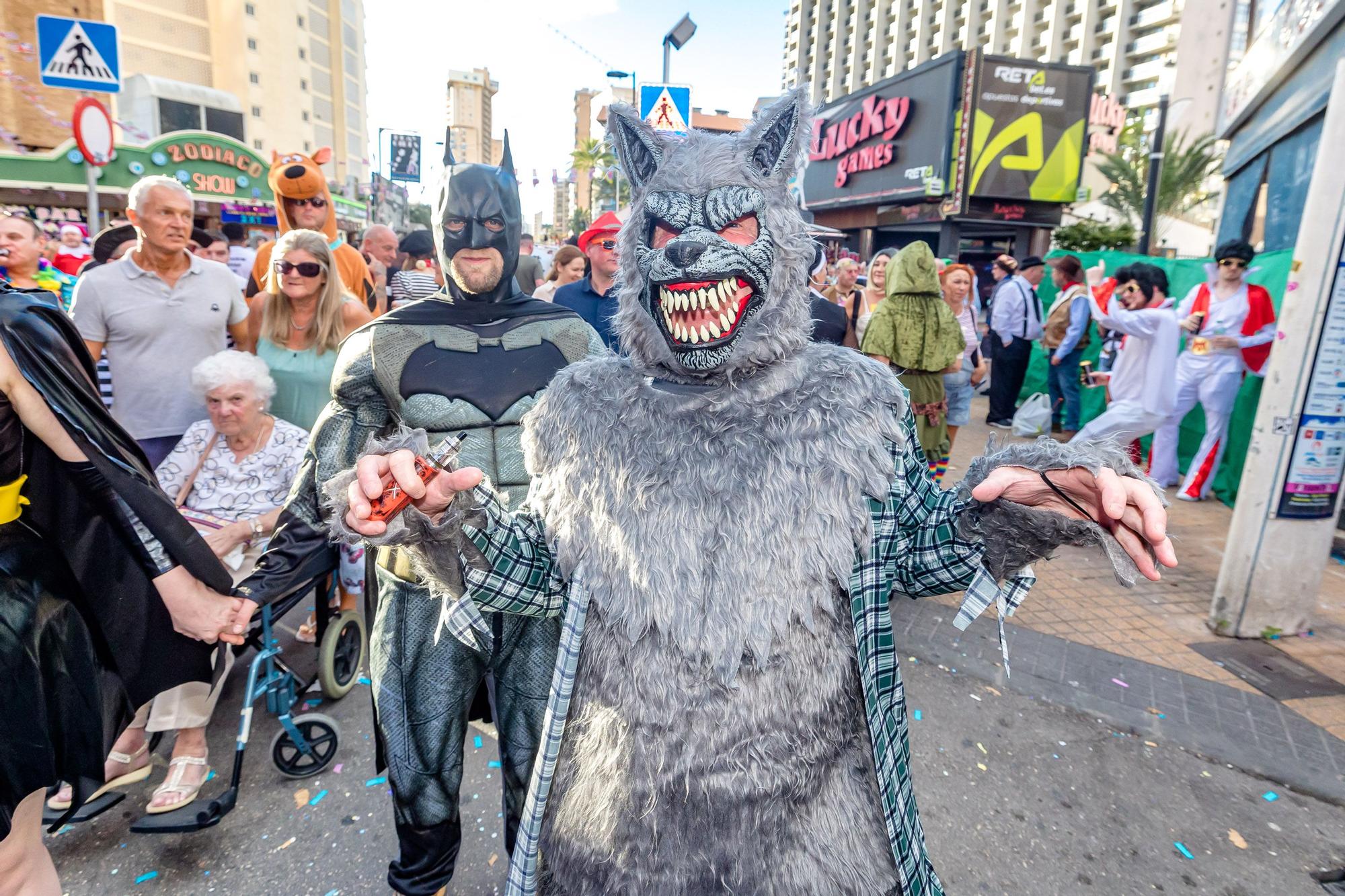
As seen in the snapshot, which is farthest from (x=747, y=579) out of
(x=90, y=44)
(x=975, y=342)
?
(x=90, y=44)

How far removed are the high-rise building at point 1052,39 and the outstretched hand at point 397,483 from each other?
35181mm

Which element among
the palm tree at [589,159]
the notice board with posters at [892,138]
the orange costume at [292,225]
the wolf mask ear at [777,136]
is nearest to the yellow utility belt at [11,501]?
the wolf mask ear at [777,136]

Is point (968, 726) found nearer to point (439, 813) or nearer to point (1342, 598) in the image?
point (439, 813)

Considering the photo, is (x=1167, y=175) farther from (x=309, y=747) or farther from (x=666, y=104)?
(x=309, y=747)

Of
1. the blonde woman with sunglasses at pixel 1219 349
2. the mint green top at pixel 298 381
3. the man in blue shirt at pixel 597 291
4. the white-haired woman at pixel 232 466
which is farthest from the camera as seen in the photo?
the blonde woman with sunglasses at pixel 1219 349

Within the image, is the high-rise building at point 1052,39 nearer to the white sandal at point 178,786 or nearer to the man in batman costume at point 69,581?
the white sandal at point 178,786

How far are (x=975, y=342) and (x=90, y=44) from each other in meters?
6.85

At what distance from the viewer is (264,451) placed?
3432 mm

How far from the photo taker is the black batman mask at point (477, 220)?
7.39ft

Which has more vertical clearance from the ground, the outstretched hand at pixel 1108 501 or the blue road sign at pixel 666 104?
the blue road sign at pixel 666 104

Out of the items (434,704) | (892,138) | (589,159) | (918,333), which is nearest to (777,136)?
(434,704)

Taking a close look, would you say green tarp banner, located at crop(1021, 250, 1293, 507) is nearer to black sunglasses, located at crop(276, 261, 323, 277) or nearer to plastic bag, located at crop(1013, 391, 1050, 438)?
plastic bag, located at crop(1013, 391, 1050, 438)

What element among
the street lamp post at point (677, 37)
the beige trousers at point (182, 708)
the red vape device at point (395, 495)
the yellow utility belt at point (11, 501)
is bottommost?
the beige trousers at point (182, 708)

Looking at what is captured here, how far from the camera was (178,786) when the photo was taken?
2.89m
